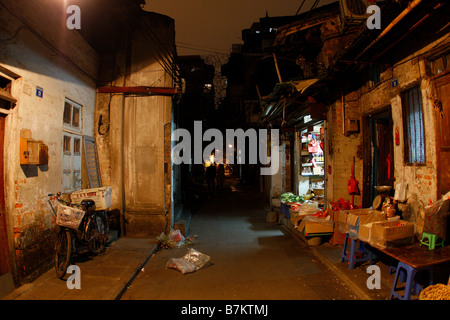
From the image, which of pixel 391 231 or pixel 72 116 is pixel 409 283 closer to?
pixel 391 231

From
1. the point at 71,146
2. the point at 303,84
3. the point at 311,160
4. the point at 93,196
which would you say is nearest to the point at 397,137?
the point at 303,84

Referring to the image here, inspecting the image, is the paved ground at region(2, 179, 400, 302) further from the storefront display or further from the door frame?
the storefront display

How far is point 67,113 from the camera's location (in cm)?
647

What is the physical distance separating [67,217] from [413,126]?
7719 millimetres

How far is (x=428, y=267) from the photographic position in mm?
3459

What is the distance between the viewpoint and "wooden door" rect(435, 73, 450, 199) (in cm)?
411

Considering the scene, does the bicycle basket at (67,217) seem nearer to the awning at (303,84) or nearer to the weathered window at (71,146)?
the weathered window at (71,146)

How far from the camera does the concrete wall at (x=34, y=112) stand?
441cm

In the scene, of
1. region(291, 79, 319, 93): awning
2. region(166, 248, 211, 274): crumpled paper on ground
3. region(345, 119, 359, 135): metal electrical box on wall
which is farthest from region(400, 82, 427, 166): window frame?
region(166, 248, 211, 274): crumpled paper on ground

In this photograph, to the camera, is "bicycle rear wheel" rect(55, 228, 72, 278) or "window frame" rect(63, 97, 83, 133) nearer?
"bicycle rear wheel" rect(55, 228, 72, 278)

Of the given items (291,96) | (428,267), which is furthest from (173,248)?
(291,96)

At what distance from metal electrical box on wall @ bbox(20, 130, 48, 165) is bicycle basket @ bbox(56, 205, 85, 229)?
43.0 inches

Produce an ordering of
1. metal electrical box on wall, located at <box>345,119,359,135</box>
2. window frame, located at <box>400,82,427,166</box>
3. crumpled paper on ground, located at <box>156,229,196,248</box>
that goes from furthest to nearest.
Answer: crumpled paper on ground, located at <box>156,229,196,248</box> < metal electrical box on wall, located at <box>345,119,359,135</box> < window frame, located at <box>400,82,427,166</box>
